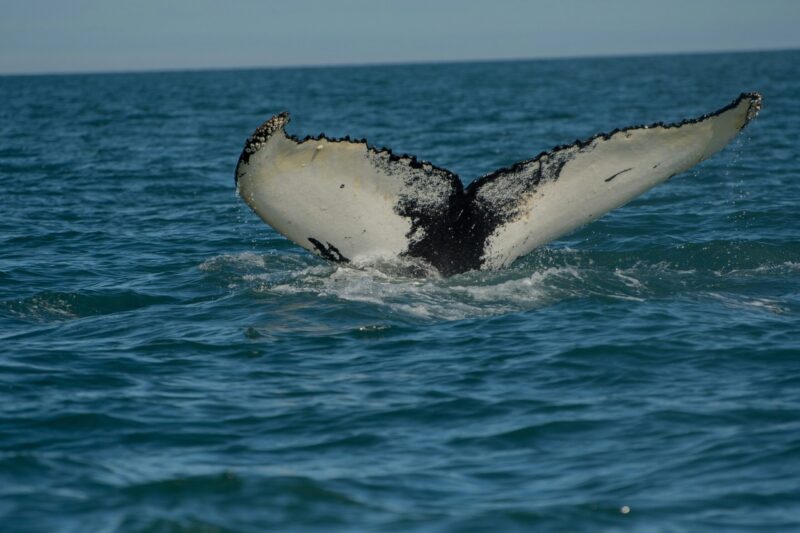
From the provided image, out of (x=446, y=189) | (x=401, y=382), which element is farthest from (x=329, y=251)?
(x=401, y=382)

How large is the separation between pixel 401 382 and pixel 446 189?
1.76m

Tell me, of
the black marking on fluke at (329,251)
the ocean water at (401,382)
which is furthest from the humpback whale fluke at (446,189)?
the ocean water at (401,382)

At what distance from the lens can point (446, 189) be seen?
9352 mm

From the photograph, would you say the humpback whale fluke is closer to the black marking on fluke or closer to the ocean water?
the black marking on fluke

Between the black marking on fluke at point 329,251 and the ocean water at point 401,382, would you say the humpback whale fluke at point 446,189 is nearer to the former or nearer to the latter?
the black marking on fluke at point 329,251

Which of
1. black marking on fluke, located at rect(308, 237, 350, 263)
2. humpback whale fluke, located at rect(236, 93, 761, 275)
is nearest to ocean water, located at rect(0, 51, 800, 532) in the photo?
black marking on fluke, located at rect(308, 237, 350, 263)

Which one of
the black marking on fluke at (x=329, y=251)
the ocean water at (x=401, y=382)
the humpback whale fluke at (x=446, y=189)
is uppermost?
the humpback whale fluke at (x=446, y=189)

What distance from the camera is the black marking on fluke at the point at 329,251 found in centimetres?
952

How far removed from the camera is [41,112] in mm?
46250

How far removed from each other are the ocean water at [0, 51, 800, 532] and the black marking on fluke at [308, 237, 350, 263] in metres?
0.43

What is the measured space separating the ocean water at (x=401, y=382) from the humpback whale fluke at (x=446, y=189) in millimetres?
595

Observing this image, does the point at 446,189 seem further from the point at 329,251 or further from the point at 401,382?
the point at 401,382

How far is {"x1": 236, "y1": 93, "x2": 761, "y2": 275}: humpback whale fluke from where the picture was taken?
8.70 meters

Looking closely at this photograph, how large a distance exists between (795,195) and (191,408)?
1153cm
